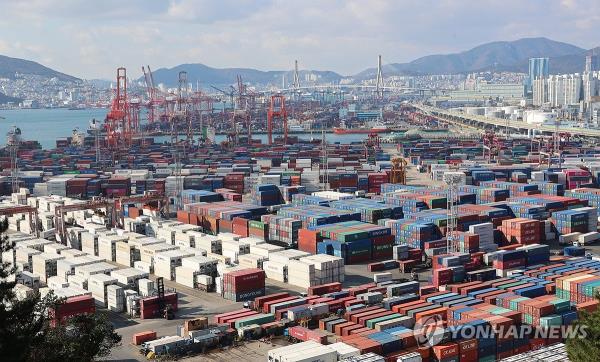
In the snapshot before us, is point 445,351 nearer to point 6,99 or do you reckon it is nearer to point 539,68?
point 539,68

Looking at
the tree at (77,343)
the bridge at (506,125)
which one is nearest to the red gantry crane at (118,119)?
the bridge at (506,125)

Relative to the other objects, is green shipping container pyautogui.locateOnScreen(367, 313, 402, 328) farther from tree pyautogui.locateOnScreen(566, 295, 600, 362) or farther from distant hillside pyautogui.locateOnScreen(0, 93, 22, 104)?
distant hillside pyautogui.locateOnScreen(0, 93, 22, 104)

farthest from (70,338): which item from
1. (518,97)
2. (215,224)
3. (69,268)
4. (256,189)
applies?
(518,97)

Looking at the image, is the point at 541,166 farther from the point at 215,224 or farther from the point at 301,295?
the point at 301,295

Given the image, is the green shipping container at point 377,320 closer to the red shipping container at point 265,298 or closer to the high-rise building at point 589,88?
the red shipping container at point 265,298

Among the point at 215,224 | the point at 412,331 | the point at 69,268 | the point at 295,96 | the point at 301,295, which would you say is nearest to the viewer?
the point at 412,331

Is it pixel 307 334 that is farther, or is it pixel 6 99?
pixel 6 99

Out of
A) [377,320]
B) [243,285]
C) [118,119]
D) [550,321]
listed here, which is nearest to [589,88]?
[118,119]
